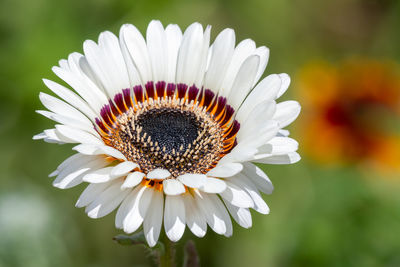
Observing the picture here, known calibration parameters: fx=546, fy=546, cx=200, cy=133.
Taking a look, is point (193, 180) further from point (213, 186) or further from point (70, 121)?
point (70, 121)

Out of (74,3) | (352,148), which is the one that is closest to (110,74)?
(74,3)

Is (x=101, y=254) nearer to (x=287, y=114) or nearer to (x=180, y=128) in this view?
(x=180, y=128)

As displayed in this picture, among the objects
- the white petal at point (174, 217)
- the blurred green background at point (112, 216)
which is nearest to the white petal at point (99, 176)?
the white petal at point (174, 217)

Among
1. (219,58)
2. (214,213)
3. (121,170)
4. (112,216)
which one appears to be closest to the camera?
(121,170)

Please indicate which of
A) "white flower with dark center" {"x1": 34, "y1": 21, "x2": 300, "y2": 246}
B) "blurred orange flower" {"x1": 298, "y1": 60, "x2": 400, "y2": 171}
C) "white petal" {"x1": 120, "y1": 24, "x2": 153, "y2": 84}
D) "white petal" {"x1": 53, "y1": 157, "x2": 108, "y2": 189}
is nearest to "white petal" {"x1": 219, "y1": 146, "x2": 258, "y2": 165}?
"white flower with dark center" {"x1": 34, "y1": 21, "x2": 300, "y2": 246}

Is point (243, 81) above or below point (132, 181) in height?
above

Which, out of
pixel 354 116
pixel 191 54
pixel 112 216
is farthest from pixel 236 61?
pixel 354 116

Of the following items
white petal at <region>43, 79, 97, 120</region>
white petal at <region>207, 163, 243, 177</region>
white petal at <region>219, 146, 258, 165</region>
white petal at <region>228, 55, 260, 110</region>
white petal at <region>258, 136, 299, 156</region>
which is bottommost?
white petal at <region>207, 163, 243, 177</region>

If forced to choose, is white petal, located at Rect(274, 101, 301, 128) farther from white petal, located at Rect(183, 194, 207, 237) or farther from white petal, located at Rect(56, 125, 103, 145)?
white petal, located at Rect(56, 125, 103, 145)
